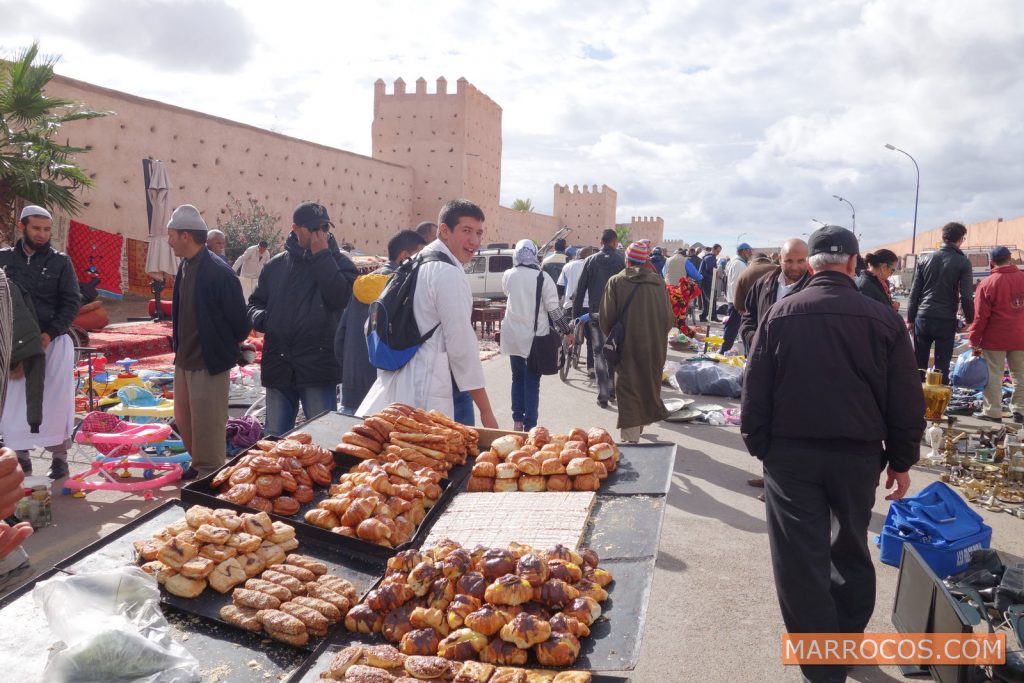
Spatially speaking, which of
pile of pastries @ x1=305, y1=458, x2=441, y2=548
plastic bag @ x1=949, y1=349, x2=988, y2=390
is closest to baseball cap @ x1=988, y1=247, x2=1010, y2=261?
plastic bag @ x1=949, y1=349, x2=988, y2=390

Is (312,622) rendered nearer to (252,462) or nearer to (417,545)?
(417,545)

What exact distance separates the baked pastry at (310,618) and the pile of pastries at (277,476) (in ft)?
2.20

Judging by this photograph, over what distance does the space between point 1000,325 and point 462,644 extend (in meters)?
8.75

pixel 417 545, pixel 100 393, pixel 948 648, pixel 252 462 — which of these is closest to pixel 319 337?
pixel 252 462

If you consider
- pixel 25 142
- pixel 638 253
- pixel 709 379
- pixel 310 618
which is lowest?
pixel 709 379

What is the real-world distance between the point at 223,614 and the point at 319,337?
319 centimetres

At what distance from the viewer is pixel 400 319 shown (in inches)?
149

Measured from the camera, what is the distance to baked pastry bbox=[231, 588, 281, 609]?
2.07 m

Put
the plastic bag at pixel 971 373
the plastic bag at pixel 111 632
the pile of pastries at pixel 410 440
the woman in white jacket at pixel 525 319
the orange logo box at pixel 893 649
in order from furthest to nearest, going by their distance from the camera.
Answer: the plastic bag at pixel 971 373 → the woman in white jacket at pixel 525 319 → the pile of pastries at pixel 410 440 → the orange logo box at pixel 893 649 → the plastic bag at pixel 111 632

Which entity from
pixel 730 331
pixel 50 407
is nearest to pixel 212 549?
pixel 50 407

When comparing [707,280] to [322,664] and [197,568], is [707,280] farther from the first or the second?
[322,664]

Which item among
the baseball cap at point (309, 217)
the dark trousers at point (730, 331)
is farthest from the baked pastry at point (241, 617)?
the dark trousers at point (730, 331)

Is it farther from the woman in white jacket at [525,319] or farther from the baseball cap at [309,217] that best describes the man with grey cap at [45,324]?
the woman in white jacket at [525,319]

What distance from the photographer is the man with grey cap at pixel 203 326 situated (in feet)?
17.1
